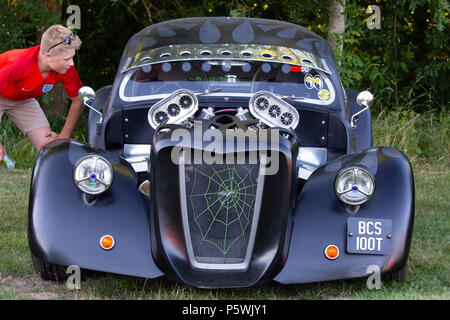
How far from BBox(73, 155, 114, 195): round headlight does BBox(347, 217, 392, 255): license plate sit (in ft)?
4.47

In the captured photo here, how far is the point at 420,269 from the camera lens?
14.3ft

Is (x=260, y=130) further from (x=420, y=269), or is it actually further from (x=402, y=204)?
(x=420, y=269)

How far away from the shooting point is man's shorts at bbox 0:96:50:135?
537 cm

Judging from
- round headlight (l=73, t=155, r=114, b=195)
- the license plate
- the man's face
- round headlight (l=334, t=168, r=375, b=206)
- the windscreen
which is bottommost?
the license plate

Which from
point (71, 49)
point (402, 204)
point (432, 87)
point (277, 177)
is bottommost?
point (432, 87)

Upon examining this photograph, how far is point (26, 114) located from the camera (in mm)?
5461

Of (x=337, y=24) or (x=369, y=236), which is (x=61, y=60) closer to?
(x=369, y=236)

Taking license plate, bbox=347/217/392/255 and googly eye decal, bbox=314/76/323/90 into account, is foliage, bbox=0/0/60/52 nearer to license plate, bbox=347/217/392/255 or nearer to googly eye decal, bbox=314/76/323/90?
googly eye decal, bbox=314/76/323/90

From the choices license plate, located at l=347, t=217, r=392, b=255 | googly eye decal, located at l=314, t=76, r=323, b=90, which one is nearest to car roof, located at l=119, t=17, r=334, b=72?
googly eye decal, located at l=314, t=76, r=323, b=90

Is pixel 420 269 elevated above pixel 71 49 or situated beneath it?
situated beneath

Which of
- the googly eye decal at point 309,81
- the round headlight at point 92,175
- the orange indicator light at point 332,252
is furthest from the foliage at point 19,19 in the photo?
the orange indicator light at point 332,252

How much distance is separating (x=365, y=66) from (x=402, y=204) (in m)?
7.01
